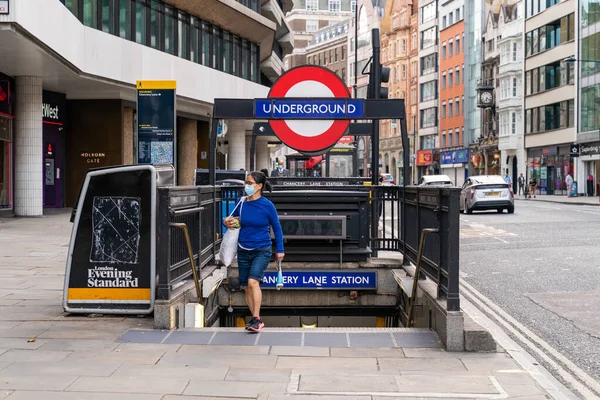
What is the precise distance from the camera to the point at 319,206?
10461 mm

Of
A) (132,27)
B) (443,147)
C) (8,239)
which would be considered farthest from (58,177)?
(443,147)

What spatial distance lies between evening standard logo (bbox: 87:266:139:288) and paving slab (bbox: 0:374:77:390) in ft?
8.36

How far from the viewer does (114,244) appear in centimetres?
859

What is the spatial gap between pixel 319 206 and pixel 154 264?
258 centimetres

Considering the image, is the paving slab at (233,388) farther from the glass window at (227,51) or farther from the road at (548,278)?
the glass window at (227,51)

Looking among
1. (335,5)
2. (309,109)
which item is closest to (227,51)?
(309,109)

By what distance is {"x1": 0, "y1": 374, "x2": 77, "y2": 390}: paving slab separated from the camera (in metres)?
5.76

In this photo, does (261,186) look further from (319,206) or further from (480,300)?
(480,300)

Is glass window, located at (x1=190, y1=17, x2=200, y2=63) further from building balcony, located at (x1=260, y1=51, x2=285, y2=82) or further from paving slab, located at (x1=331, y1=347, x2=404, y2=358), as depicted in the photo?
paving slab, located at (x1=331, y1=347, x2=404, y2=358)

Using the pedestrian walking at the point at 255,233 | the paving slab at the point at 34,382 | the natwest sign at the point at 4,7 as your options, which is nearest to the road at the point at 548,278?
the pedestrian walking at the point at 255,233

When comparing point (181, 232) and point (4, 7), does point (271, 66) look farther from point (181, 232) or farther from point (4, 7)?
point (181, 232)

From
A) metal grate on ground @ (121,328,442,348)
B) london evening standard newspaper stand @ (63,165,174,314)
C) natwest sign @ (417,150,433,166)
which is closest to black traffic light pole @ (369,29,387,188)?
london evening standard newspaper stand @ (63,165,174,314)

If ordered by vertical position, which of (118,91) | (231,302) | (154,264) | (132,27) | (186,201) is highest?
(132,27)

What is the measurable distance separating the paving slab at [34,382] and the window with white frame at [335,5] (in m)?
138
